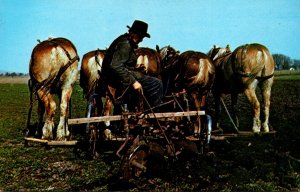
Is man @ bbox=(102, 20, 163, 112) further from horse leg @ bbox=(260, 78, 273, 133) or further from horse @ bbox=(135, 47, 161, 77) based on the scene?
horse leg @ bbox=(260, 78, 273, 133)

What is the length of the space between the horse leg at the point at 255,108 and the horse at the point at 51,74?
5071 millimetres

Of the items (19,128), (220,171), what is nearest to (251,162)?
(220,171)

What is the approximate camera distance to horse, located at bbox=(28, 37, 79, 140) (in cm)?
1052

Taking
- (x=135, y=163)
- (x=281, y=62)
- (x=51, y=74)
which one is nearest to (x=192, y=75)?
(x=51, y=74)

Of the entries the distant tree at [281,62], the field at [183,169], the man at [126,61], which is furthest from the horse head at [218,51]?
the distant tree at [281,62]

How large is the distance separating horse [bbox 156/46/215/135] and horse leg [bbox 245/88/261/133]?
1212 millimetres

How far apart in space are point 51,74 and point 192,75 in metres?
3.84

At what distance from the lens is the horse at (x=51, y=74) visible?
10516 mm

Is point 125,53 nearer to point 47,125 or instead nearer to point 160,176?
point 160,176

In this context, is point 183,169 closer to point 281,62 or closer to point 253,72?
point 253,72

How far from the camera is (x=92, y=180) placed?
23.8 feet

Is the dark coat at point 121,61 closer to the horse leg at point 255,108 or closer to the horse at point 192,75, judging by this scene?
the horse at point 192,75

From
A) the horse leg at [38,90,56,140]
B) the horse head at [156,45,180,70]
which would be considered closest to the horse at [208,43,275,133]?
the horse head at [156,45,180,70]

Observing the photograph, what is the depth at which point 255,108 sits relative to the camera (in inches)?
457
